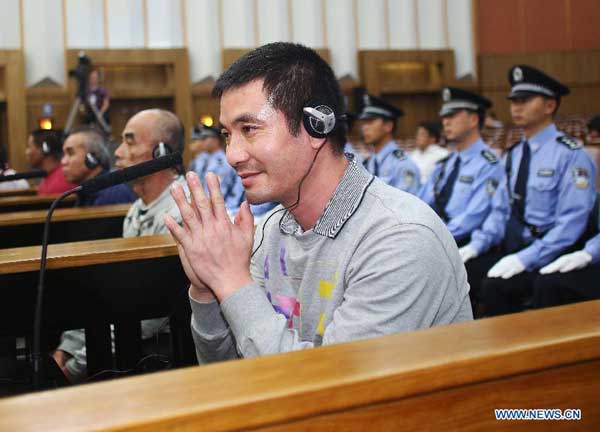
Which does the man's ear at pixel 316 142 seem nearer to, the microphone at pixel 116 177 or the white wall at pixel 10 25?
the microphone at pixel 116 177

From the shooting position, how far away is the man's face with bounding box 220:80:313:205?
1350mm

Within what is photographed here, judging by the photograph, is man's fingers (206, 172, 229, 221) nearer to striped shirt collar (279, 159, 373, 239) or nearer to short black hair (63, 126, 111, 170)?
striped shirt collar (279, 159, 373, 239)

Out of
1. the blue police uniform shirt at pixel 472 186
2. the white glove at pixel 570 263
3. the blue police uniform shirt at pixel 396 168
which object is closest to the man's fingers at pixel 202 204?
the white glove at pixel 570 263

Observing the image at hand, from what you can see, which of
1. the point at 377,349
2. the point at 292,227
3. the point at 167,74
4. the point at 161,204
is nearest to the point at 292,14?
the point at 167,74

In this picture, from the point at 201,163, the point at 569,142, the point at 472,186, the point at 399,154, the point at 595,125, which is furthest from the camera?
the point at 201,163

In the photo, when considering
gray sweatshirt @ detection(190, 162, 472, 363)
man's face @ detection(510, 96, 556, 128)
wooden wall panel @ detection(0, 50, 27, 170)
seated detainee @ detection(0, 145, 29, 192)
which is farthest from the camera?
wooden wall panel @ detection(0, 50, 27, 170)

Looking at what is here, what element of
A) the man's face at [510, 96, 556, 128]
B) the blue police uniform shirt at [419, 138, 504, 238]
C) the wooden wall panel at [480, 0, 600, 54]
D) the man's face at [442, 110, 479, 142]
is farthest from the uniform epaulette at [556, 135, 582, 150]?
the wooden wall panel at [480, 0, 600, 54]

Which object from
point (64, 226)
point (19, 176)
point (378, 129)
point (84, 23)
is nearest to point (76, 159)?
point (64, 226)

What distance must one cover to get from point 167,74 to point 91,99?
1.65m

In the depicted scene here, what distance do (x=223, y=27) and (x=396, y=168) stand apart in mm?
5601

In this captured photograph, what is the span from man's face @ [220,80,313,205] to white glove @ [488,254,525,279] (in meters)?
2.04

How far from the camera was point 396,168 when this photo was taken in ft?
17.6

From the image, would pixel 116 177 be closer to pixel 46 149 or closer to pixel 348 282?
pixel 348 282

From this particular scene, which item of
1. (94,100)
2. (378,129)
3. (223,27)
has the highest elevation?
(223,27)
